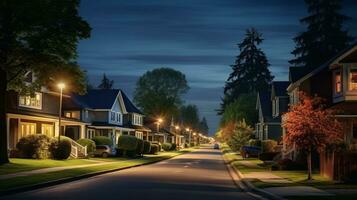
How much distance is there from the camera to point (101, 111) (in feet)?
268

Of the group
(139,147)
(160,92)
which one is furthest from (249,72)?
(139,147)

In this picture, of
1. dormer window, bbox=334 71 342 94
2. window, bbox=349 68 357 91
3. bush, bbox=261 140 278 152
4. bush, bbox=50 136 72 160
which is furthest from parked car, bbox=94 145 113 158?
window, bbox=349 68 357 91

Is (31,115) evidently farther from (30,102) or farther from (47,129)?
(47,129)

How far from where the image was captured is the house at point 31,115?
1933 inches

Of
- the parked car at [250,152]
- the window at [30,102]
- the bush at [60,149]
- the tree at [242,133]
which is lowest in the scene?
the parked car at [250,152]

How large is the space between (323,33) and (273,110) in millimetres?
31032

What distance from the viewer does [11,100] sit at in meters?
50.3

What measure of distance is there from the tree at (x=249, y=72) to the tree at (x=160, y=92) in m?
13.4

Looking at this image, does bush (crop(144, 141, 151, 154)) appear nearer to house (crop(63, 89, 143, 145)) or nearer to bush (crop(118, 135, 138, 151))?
house (crop(63, 89, 143, 145))

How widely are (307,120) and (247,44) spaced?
340 feet

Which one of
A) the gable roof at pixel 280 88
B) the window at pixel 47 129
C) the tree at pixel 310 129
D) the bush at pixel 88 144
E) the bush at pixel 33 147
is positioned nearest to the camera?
the tree at pixel 310 129

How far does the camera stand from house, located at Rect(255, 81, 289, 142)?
207 feet

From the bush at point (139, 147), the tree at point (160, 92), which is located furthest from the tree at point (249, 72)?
the bush at point (139, 147)

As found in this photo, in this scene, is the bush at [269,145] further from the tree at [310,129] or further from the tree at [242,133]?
the tree at [310,129]
